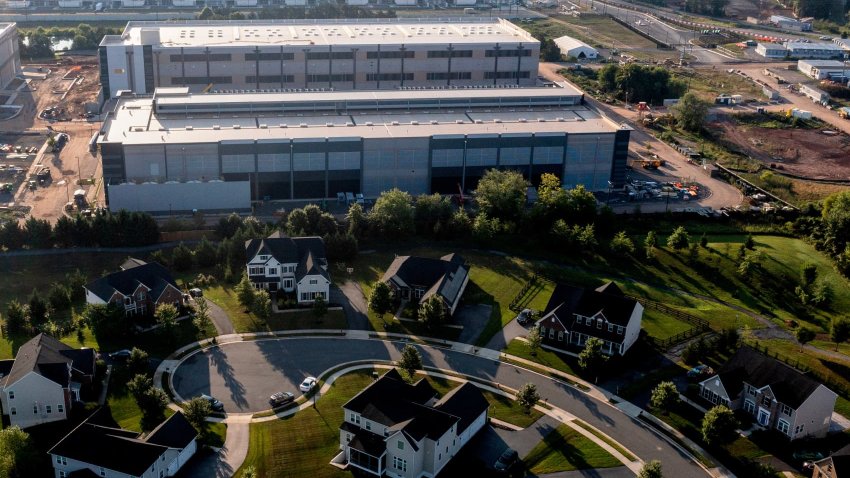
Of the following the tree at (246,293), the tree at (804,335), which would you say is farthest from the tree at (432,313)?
the tree at (804,335)

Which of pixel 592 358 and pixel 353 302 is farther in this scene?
pixel 353 302

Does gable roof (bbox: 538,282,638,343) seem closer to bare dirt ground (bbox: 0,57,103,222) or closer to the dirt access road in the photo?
the dirt access road

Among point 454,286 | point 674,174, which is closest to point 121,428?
point 454,286

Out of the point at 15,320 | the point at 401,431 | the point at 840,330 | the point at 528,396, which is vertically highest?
the point at 401,431

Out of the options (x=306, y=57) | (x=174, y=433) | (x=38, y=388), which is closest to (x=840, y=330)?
(x=174, y=433)

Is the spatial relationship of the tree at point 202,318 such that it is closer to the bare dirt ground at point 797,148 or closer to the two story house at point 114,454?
the two story house at point 114,454

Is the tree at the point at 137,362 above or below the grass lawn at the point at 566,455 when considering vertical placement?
above

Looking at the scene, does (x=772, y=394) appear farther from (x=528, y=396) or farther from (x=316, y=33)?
(x=316, y=33)
